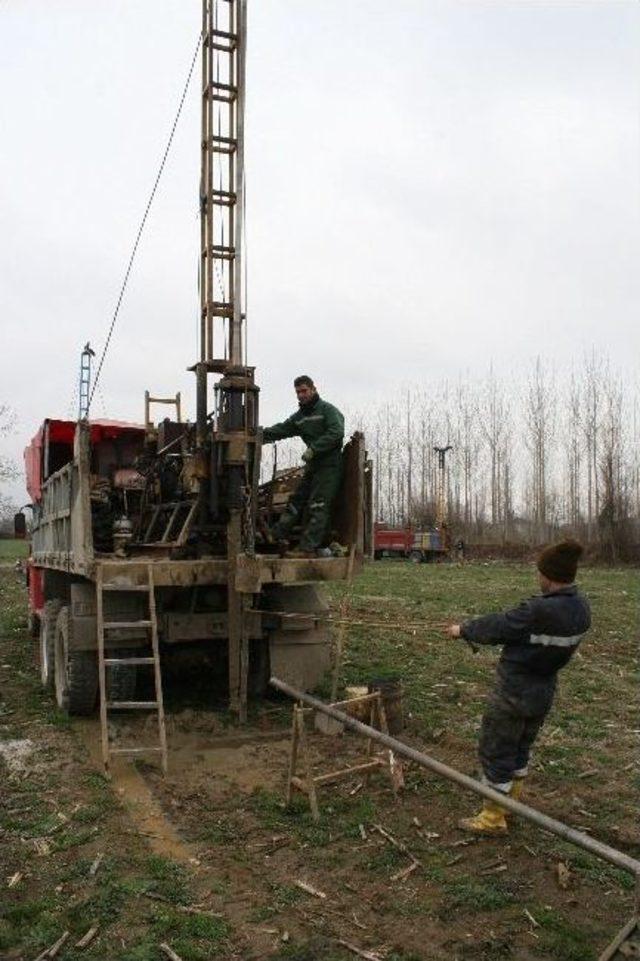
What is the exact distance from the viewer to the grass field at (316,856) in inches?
153

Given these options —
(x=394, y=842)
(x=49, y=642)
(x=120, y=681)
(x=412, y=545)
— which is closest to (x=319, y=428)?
(x=120, y=681)

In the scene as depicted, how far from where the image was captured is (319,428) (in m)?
7.81

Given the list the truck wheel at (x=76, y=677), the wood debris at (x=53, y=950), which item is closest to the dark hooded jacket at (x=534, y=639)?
the wood debris at (x=53, y=950)

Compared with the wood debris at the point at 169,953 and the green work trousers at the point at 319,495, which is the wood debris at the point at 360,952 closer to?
the wood debris at the point at 169,953

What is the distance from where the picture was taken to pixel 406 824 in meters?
5.20

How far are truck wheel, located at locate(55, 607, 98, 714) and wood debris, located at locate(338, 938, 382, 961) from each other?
425 centimetres

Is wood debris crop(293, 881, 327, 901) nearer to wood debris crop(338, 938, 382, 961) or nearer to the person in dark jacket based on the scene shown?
wood debris crop(338, 938, 382, 961)

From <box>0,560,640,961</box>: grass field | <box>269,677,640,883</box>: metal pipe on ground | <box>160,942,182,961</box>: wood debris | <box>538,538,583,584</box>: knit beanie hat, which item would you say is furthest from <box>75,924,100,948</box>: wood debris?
<box>538,538,583,584</box>: knit beanie hat

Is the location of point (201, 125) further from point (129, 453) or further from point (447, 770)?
point (447, 770)

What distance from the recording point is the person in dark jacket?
4.84 meters

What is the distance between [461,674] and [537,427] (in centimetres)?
3801

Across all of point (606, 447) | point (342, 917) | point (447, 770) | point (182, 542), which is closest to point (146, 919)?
point (342, 917)

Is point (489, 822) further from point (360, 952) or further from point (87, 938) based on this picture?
point (87, 938)

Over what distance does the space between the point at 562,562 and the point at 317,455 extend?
3.26 metres
